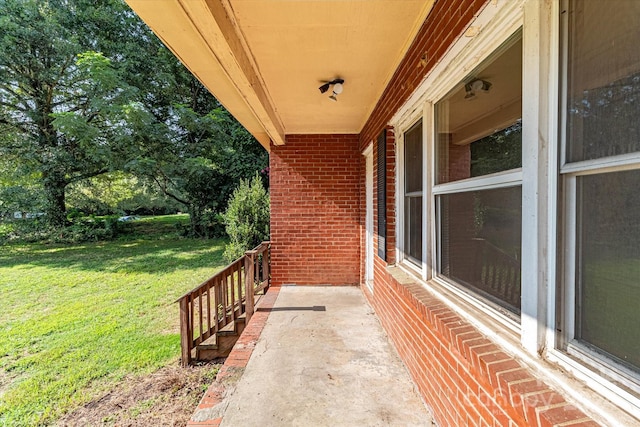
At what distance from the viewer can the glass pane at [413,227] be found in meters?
2.37

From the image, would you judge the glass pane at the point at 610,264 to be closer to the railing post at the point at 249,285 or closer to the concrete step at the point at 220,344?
the railing post at the point at 249,285

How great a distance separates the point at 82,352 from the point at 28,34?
12.4m

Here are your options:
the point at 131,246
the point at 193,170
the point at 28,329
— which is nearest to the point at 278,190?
the point at 28,329

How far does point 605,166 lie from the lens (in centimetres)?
86

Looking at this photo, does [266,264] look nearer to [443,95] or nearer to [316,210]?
[316,210]

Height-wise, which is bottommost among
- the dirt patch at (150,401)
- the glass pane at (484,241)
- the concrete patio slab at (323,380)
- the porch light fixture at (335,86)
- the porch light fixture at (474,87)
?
the dirt patch at (150,401)

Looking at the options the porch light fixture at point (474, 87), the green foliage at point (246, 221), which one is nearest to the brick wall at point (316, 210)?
the green foliage at point (246, 221)

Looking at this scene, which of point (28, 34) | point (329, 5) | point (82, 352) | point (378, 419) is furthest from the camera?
point (28, 34)

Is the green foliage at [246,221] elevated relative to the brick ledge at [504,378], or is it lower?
elevated

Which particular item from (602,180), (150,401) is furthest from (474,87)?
(150,401)

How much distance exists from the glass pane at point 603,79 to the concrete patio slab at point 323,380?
6.04 feet

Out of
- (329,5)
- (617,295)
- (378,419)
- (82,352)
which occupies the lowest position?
(82,352)

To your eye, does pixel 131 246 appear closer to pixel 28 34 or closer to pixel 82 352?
pixel 28 34

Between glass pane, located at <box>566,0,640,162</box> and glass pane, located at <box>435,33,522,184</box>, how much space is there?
26cm
